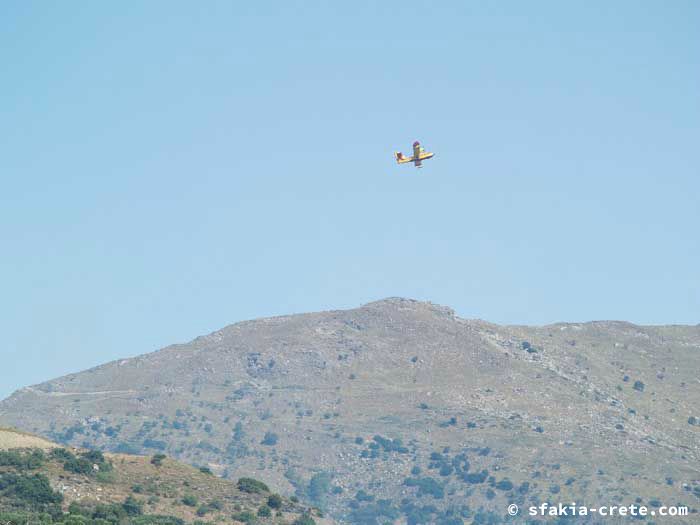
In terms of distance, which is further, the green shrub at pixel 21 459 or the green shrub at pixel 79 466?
the green shrub at pixel 79 466

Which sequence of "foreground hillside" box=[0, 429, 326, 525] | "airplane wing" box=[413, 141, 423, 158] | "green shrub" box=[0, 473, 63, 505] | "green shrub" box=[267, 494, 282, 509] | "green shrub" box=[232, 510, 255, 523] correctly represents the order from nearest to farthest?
"foreground hillside" box=[0, 429, 326, 525] → "green shrub" box=[0, 473, 63, 505] → "green shrub" box=[232, 510, 255, 523] → "green shrub" box=[267, 494, 282, 509] → "airplane wing" box=[413, 141, 423, 158]

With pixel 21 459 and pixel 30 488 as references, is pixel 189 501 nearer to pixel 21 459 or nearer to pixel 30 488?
pixel 30 488

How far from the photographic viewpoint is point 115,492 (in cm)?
9856

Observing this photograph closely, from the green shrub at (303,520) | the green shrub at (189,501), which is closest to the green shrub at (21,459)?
the green shrub at (189,501)

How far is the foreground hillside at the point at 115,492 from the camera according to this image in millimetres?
90438

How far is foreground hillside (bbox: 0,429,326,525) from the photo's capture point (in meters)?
90.4

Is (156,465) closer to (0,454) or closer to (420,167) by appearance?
(0,454)

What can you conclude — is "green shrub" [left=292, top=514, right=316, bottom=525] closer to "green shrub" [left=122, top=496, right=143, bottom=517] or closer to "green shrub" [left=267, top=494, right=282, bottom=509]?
"green shrub" [left=267, top=494, right=282, bottom=509]

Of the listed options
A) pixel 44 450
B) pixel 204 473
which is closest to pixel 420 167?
pixel 204 473

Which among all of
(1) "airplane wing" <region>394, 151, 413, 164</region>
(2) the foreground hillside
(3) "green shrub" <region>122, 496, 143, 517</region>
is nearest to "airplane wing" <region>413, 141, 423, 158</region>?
(1) "airplane wing" <region>394, 151, 413, 164</region>

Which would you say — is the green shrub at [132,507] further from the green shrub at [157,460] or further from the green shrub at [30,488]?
the green shrub at [157,460]

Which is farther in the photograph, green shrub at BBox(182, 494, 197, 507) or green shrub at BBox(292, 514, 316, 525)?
green shrub at BBox(292, 514, 316, 525)

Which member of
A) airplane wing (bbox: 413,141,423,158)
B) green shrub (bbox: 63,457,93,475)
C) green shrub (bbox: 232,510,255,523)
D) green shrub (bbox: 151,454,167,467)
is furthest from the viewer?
airplane wing (bbox: 413,141,423,158)

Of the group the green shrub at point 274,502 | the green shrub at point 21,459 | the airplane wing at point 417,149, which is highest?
the airplane wing at point 417,149
